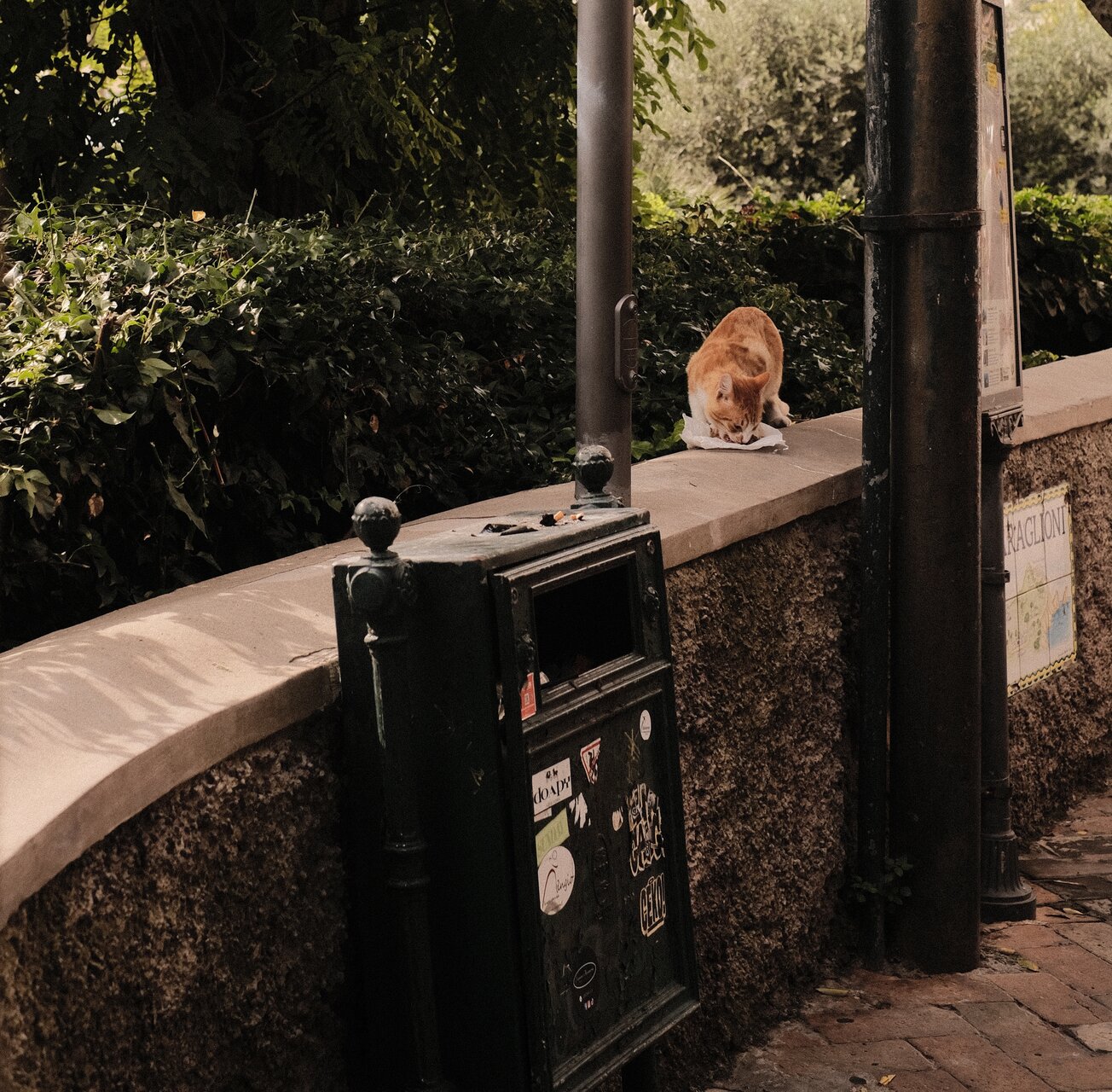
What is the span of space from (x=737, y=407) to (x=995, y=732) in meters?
1.28

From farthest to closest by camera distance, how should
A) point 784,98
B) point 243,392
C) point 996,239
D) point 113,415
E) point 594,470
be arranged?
point 784,98
point 996,239
point 243,392
point 113,415
point 594,470

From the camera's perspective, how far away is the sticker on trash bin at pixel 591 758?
8.79 ft

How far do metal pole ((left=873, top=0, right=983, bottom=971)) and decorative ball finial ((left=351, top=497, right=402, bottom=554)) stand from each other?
2.18 m

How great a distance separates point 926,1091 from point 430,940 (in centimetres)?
167

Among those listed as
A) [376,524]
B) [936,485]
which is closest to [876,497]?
[936,485]

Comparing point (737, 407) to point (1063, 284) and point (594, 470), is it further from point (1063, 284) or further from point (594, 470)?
point (1063, 284)

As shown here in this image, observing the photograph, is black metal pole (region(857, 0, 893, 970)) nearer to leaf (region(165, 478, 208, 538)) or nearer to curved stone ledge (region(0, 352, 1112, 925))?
curved stone ledge (region(0, 352, 1112, 925))

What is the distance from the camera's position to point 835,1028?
3.96 m

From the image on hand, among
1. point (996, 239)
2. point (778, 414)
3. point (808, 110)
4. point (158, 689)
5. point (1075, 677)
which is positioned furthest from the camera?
point (808, 110)

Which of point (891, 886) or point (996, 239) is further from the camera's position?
point (996, 239)

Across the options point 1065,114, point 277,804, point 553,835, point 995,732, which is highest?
point 1065,114

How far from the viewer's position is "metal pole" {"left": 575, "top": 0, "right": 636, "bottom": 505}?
11.1 ft

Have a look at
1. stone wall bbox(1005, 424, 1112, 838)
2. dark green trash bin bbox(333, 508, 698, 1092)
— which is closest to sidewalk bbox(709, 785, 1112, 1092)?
stone wall bbox(1005, 424, 1112, 838)

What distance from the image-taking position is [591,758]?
2.70 meters
